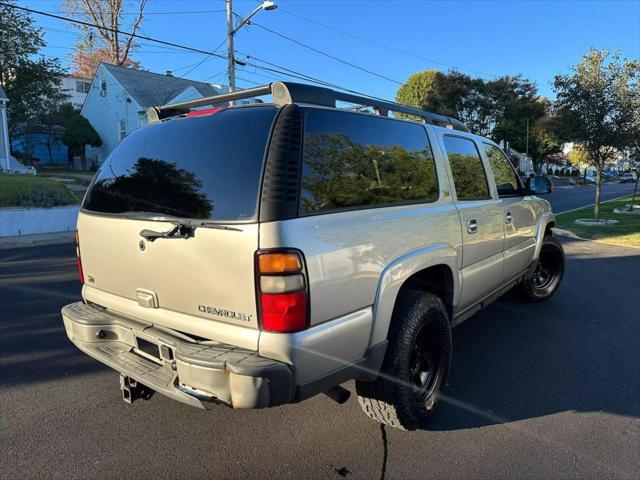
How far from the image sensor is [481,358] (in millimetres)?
4012

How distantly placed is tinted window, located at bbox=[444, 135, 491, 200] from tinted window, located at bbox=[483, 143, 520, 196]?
0.32 meters

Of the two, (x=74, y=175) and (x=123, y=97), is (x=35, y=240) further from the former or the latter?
(x=123, y=97)

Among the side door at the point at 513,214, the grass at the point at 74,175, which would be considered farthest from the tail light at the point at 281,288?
the grass at the point at 74,175

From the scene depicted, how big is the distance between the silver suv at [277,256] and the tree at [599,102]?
11464mm

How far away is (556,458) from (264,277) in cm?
203

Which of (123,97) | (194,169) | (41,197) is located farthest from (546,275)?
(123,97)

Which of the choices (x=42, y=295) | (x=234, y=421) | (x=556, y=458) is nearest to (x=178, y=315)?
(x=234, y=421)

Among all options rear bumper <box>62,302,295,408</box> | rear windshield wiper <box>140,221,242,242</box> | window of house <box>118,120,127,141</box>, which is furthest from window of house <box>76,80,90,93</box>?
rear windshield wiper <box>140,221,242,242</box>

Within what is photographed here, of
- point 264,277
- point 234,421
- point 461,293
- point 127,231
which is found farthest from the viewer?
point 461,293

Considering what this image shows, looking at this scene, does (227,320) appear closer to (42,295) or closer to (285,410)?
(285,410)

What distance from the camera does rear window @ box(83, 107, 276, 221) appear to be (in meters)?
2.25

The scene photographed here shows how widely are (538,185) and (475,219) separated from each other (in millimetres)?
1638

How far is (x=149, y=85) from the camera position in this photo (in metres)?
28.1

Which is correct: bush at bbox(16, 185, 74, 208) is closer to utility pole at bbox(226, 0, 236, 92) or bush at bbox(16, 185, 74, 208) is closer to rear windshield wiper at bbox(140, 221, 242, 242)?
utility pole at bbox(226, 0, 236, 92)
